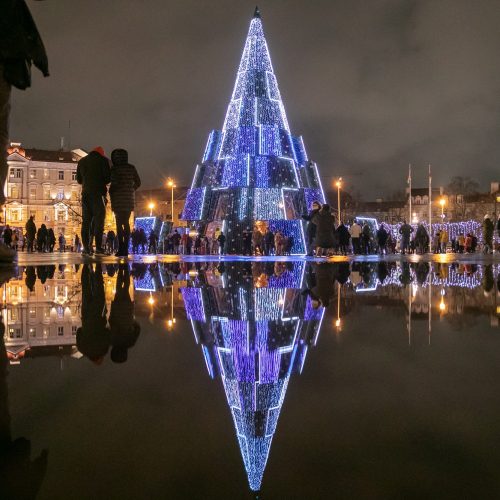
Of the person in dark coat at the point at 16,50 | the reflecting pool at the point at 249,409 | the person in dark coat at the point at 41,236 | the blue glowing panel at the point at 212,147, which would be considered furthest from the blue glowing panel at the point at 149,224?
the reflecting pool at the point at 249,409

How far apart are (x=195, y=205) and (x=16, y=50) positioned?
Answer: 23.3 metres

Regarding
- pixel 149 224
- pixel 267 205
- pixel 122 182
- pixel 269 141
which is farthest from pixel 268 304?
pixel 149 224

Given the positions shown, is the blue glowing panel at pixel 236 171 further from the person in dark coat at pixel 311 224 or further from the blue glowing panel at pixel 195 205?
the person in dark coat at pixel 311 224

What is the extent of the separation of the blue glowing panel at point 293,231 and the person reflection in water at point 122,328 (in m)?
22.2

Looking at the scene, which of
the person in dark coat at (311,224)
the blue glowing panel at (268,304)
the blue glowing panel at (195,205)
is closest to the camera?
the blue glowing panel at (268,304)

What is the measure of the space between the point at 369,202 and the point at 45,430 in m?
127

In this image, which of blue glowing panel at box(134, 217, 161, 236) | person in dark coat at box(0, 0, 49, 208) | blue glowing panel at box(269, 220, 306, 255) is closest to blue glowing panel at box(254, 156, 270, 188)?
blue glowing panel at box(269, 220, 306, 255)

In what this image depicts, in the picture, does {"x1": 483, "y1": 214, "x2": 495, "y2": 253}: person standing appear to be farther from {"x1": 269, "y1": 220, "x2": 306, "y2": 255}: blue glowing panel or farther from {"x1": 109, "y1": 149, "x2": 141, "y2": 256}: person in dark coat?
{"x1": 109, "y1": 149, "x2": 141, "y2": 256}: person in dark coat

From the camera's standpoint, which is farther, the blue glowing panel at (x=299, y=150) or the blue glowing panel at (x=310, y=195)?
the blue glowing panel at (x=299, y=150)

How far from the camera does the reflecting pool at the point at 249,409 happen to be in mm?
805

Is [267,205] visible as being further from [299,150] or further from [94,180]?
[94,180]

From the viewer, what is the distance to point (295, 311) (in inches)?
115

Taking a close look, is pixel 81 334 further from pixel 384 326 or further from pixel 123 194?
pixel 123 194

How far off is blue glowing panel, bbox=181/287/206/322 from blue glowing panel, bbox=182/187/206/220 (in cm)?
2358
